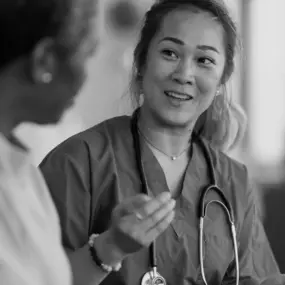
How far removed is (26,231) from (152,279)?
0.92 feet

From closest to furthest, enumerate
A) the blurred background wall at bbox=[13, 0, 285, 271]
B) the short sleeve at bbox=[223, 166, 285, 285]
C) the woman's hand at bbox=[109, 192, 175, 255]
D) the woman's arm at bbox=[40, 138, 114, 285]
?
the woman's hand at bbox=[109, 192, 175, 255] → the woman's arm at bbox=[40, 138, 114, 285] → the short sleeve at bbox=[223, 166, 285, 285] → the blurred background wall at bbox=[13, 0, 285, 271]

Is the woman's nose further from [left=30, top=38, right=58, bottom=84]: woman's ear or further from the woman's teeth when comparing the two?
[left=30, top=38, right=58, bottom=84]: woman's ear

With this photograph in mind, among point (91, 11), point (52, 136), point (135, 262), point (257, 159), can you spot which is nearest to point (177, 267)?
point (135, 262)

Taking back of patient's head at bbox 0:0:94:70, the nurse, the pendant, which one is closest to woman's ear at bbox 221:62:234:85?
the nurse

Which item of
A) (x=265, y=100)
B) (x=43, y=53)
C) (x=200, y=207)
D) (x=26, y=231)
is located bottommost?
(x=265, y=100)

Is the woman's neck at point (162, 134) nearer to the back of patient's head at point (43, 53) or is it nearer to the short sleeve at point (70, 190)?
the short sleeve at point (70, 190)

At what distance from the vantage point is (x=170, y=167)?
73 cm

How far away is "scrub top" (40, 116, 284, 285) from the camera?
65 centimetres

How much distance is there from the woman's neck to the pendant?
156 millimetres

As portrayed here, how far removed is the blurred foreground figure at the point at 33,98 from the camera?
0.39m

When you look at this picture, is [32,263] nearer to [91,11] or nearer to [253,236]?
[91,11]

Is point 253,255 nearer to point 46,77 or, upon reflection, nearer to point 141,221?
point 141,221

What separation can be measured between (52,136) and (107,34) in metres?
0.32

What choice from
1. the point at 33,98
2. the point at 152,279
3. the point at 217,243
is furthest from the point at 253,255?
the point at 33,98
